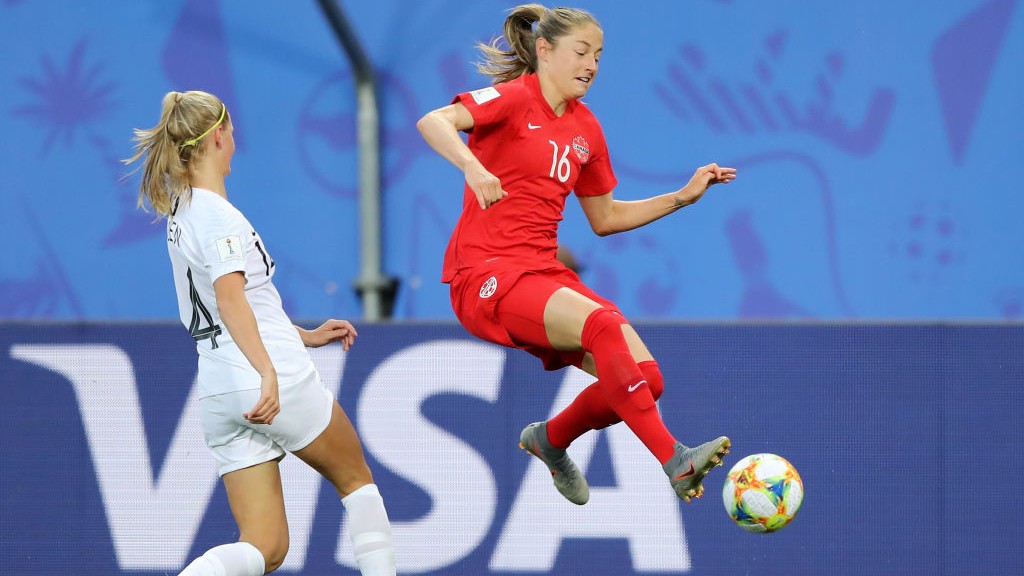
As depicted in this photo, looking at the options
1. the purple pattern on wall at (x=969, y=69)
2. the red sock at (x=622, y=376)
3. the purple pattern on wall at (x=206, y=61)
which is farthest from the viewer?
the purple pattern on wall at (x=206, y=61)

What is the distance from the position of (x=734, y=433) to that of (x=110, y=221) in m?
4.52

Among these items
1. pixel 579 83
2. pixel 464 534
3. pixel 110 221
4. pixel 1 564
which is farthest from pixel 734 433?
pixel 110 221

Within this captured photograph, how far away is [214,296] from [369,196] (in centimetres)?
440

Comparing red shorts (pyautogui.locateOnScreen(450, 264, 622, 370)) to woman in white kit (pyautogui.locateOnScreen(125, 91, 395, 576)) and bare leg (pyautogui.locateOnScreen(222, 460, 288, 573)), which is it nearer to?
woman in white kit (pyautogui.locateOnScreen(125, 91, 395, 576))

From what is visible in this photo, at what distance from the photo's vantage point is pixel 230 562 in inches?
158

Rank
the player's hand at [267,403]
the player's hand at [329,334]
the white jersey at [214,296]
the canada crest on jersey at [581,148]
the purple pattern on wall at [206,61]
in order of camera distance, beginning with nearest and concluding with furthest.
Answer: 1. the player's hand at [267,403]
2. the white jersey at [214,296]
3. the player's hand at [329,334]
4. the canada crest on jersey at [581,148]
5. the purple pattern on wall at [206,61]

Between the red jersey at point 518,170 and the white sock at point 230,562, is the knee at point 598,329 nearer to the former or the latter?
the red jersey at point 518,170

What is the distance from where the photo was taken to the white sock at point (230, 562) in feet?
13.1

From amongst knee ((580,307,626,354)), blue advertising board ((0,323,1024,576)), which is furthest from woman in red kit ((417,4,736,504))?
blue advertising board ((0,323,1024,576))

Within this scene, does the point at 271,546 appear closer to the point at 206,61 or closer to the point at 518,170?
the point at 518,170

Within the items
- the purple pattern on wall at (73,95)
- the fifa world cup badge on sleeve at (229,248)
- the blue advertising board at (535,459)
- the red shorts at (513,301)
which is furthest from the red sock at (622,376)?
the purple pattern on wall at (73,95)

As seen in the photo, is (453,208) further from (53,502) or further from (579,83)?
(579,83)

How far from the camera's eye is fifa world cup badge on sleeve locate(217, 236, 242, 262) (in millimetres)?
3859

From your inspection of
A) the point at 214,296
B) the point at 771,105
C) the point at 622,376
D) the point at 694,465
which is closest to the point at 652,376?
the point at 622,376
